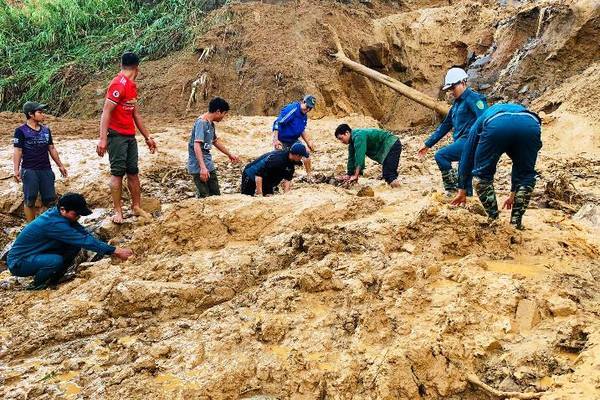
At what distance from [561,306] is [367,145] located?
3.90 m

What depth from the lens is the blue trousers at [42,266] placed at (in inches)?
169

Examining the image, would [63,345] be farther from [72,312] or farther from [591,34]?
[591,34]

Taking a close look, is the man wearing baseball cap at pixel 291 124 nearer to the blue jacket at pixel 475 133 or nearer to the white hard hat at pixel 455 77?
the white hard hat at pixel 455 77

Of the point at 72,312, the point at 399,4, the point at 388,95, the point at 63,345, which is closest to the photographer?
the point at 63,345

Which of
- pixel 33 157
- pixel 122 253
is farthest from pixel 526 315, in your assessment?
pixel 33 157

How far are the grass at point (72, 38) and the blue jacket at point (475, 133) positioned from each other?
10535mm

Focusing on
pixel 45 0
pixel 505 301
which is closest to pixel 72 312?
pixel 505 301

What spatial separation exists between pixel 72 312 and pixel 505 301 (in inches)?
109

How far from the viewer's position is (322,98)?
37.8 ft

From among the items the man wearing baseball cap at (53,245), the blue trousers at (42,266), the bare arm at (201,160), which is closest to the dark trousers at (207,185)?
the bare arm at (201,160)

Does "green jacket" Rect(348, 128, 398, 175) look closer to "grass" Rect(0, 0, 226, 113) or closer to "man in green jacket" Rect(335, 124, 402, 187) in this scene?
"man in green jacket" Rect(335, 124, 402, 187)

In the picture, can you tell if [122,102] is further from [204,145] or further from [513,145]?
[513,145]

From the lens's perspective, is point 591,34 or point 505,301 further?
point 591,34

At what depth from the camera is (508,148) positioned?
155 inches
